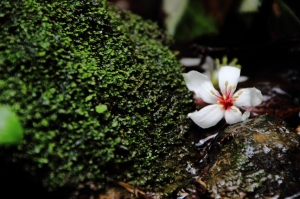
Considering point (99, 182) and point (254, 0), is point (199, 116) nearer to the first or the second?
point (99, 182)

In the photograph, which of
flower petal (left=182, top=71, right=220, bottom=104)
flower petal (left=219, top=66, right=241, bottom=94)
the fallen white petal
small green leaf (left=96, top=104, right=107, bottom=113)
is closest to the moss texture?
small green leaf (left=96, top=104, right=107, bottom=113)

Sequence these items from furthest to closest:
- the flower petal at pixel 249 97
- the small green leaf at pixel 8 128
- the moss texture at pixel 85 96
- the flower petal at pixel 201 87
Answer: the flower petal at pixel 201 87, the flower petal at pixel 249 97, the moss texture at pixel 85 96, the small green leaf at pixel 8 128

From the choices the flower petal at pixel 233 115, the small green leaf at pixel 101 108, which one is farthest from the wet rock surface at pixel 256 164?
the small green leaf at pixel 101 108

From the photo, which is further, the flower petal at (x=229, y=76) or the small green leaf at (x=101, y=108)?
the flower petal at (x=229, y=76)

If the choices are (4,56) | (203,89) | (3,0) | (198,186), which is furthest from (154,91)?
(3,0)

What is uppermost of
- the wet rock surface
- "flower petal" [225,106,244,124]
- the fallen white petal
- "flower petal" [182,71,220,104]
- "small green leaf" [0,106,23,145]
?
the fallen white petal

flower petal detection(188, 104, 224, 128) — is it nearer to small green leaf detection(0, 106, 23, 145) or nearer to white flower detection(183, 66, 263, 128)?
white flower detection(183, 66, 263, 128)

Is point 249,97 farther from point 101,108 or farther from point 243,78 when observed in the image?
point 101,108

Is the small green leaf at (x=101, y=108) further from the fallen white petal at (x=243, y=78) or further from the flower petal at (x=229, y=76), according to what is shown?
the fallen white petal at (x=243, y=78)
